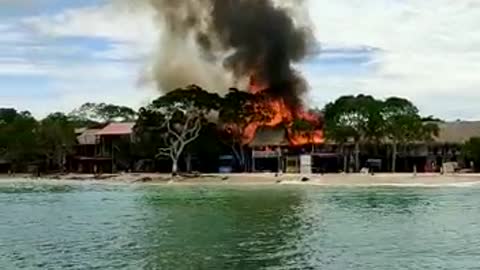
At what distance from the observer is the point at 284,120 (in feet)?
383

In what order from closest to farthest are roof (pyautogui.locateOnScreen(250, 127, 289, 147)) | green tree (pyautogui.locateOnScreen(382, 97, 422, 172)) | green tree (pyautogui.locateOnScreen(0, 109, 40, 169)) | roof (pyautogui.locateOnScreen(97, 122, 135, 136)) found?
green tree (pyautogui.locateOnScreen(382, 97, 422, 172)), roof (pyautogui.locateOnScreen(250, 127, 289, 147)), green tree (pyautogui.locateOnScreen(0, 109, 40, 169)), roof (pyautogui.locateOnScreen(97, 122, 135, 136))

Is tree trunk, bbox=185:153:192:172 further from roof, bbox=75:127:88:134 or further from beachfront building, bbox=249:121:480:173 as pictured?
roof, bbox=75:127:88:134

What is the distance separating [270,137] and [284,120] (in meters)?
3.13

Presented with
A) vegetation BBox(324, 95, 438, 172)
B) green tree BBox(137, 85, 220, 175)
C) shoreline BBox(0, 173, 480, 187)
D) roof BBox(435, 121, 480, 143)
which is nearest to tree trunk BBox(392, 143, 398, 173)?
vegetation BBox(324, 95, 438, 172)

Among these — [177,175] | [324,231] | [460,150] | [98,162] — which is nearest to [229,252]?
[324,231]

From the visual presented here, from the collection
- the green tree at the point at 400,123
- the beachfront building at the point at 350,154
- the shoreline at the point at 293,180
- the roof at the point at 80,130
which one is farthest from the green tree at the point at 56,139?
the green tree at the point at 400,123

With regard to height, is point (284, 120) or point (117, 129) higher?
point (284, 120)

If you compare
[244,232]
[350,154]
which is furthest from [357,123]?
[244,232]

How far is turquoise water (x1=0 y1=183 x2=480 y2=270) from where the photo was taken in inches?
1185

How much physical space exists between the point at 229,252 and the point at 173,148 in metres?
74.2

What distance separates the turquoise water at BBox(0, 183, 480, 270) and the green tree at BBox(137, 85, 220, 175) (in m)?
35.2

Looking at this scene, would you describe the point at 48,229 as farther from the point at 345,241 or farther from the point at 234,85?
the point at 234,85

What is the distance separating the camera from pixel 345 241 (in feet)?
118

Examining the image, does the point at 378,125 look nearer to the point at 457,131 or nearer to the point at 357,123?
the point at 357,123
